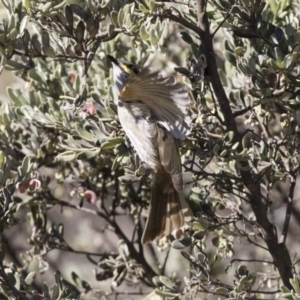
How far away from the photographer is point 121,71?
2570 mm

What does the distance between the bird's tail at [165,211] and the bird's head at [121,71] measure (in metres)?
0.40

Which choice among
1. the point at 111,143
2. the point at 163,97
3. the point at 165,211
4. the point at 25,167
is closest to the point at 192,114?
the point at 163,97

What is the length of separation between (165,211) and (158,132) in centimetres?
28

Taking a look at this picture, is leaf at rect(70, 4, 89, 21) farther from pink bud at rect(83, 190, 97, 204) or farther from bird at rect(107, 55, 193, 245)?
pink bud at rect(83, 190, 97, 204)

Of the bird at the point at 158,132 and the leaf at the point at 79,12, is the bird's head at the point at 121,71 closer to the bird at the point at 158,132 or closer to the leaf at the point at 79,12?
the bird at the point at 158,132

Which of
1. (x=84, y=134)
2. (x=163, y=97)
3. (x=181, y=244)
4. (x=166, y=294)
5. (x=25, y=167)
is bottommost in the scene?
(x=166, y=294)

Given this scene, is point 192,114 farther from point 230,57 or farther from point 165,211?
point 165,211

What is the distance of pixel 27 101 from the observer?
2711mm

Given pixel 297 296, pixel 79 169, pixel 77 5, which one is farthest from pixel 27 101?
pixel 297 296

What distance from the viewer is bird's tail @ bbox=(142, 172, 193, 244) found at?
2.53 meters

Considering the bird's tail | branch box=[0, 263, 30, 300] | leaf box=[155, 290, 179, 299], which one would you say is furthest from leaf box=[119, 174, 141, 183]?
branch box=[0, 263, 30, 300]

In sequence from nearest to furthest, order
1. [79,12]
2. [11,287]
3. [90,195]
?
[11,287]
[79,12]
[90,195]

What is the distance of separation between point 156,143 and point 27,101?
0.50m

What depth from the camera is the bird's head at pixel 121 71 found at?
2471mm
